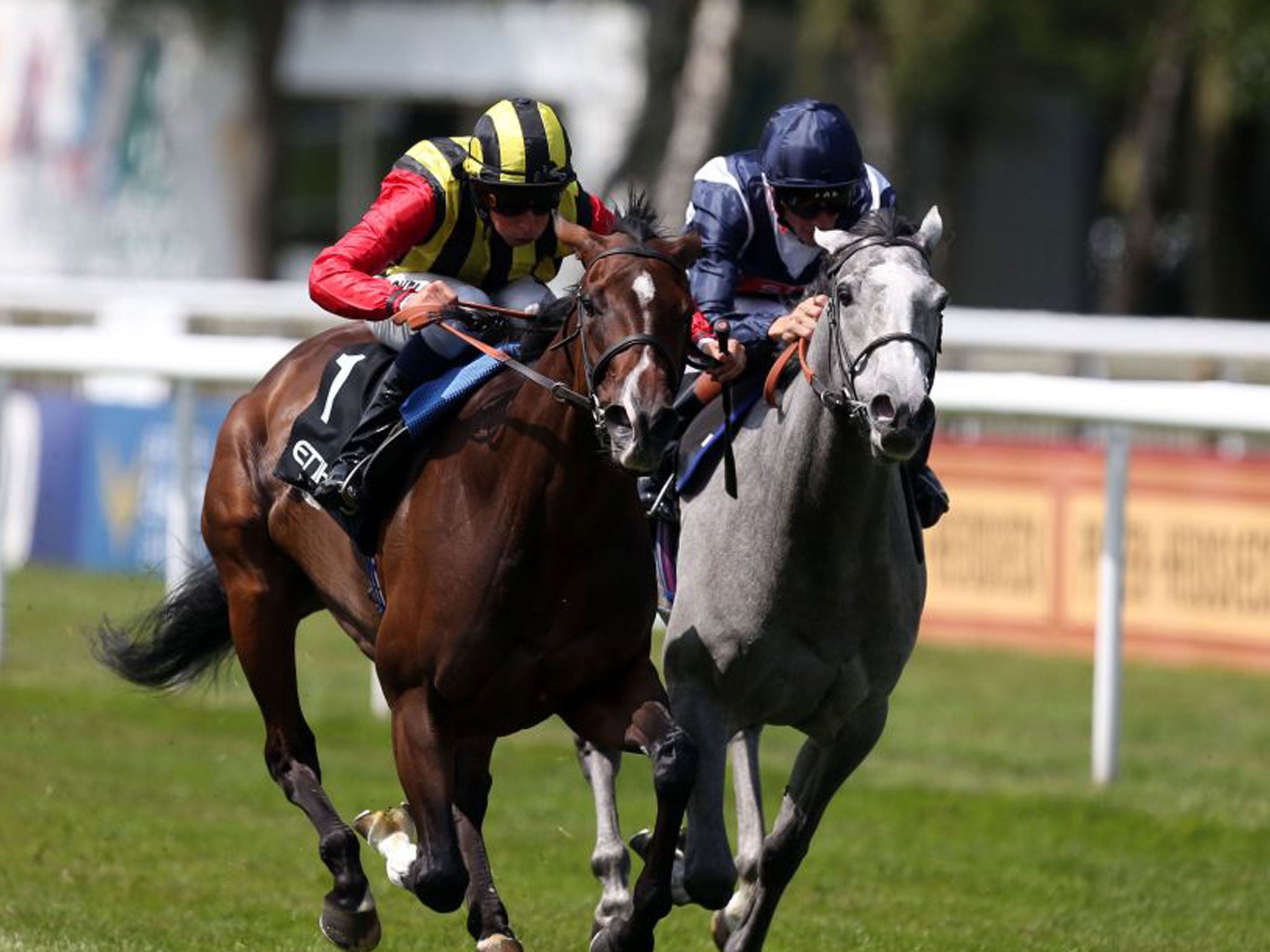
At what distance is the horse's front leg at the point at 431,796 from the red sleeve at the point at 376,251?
0.88m

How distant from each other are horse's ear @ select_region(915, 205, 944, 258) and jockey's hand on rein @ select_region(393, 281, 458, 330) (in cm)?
104

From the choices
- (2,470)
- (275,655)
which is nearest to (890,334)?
(275,655)

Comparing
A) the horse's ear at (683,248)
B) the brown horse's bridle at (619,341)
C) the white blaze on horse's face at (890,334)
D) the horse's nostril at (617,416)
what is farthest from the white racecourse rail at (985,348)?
the horse's nostril at (617,416)

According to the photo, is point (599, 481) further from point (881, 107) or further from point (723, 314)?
point (881, 107)

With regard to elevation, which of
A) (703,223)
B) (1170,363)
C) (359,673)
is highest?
(703,223)

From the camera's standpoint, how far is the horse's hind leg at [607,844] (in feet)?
20.4

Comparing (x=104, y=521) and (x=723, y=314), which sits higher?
(x=723, y=314)

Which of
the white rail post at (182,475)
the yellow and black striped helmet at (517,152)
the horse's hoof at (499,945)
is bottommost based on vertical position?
the horse's hoof at (499,945)

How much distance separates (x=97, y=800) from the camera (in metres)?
8.37

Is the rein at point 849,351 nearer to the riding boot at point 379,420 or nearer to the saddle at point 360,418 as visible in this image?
the saddle at point 360,418

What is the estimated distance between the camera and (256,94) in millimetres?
27812

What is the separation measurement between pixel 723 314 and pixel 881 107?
19220mm

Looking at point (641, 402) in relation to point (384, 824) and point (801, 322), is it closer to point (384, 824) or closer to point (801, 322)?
point (801, 322)

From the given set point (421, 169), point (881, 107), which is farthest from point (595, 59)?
point (421, 169)
